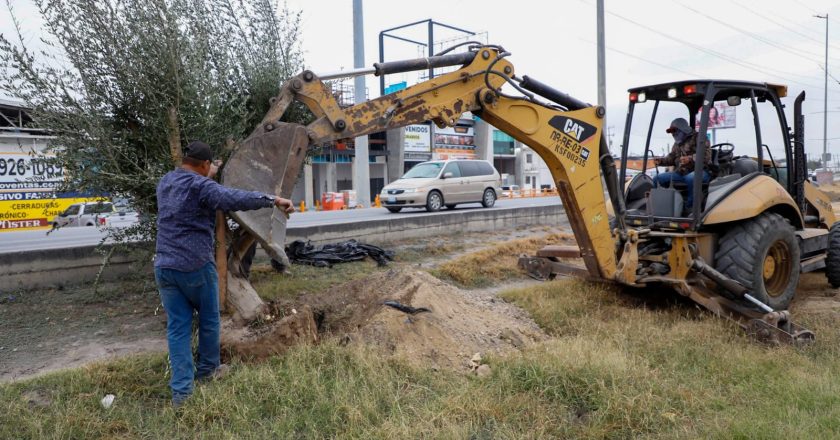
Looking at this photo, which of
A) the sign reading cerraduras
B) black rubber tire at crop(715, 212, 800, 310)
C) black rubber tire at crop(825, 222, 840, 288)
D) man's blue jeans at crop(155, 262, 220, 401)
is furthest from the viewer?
the sign reading cerraduras

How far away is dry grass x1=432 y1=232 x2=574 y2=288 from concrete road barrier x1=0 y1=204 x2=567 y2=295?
193cm

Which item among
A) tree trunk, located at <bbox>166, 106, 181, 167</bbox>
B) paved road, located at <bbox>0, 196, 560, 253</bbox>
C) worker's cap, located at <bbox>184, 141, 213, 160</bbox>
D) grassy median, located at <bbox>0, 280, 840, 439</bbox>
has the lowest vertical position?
grassy median, located at <bbox>0, 280, 840, 439</bbox>

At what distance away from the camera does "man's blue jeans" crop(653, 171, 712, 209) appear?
23.5 ft

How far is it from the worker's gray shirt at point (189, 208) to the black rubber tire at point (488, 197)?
1696cm

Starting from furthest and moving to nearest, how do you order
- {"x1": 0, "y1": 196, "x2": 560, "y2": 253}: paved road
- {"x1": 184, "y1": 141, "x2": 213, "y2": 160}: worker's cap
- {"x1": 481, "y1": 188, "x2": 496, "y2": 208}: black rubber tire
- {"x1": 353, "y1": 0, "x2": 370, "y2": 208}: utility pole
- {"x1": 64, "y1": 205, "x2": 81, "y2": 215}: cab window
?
{"x1": 481, "y1": 188, "x2": 496, "y2": 208}: black rubber tire, {"x1": 64, "y1": 205, "x2": 81, "y2": 215}: cab window, {"x1": 353, "y1": 0, "x2": 370, "y2": 208}: utility pole, {"x1": 0, "y1": 196, "x2": 560, "y2": 253}: paved road, {"x1": 184, "y1": 141, "x2": 213, "y2": 160}: worker's cap

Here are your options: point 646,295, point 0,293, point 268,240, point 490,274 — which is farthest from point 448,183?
point 268,240

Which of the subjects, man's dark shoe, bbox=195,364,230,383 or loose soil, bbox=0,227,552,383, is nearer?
man's dark shoe, bbox=195,364,230,383

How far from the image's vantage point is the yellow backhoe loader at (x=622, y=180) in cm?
529

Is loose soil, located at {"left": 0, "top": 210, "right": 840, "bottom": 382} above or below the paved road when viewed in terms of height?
below

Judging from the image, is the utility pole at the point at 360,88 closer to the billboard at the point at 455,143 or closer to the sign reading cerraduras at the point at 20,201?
the sign reading cerraduras at the point at 20,201

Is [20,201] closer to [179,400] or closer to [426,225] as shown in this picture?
[426,225]

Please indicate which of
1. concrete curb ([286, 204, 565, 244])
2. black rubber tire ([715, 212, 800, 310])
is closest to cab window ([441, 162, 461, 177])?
concrete curb ([286, 204, 565, 244])

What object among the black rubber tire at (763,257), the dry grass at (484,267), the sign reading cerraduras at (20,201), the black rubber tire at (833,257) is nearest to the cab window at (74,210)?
the sign reading cerraduras at (20,201)

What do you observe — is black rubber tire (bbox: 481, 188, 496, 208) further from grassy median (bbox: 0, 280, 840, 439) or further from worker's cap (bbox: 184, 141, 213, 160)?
worker's cap (bbox: 184, 141, 213, 160)
